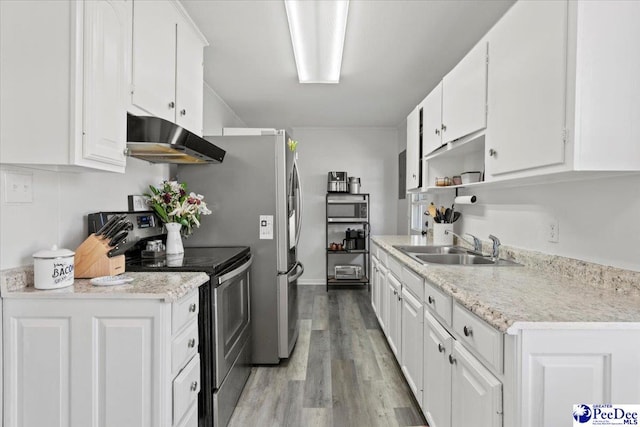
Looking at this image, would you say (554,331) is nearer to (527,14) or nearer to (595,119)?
(595,119)

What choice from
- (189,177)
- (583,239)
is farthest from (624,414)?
(189,177)

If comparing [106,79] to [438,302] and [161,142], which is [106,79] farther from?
[438,302]

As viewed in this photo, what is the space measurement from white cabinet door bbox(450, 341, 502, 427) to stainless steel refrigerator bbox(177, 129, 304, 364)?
5.06 ft

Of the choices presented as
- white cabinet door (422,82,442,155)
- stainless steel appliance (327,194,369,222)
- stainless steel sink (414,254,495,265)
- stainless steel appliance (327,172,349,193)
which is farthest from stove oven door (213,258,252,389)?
stainless steel appliance (327,194,369,222)

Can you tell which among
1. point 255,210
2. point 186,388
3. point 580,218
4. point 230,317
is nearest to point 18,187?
point 186,388

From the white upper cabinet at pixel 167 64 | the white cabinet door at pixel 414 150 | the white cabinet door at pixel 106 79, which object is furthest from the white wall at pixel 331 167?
the white cabinet door at pixel 106 79

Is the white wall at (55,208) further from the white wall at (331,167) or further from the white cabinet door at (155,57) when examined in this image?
the white wall at (331,167)

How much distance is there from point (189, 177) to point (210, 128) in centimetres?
124

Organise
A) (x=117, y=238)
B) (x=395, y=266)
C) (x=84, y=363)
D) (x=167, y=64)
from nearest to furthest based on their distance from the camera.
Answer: (x=84, y=363)
(x=117, y=238)
(x=167, y=64)
(x=395, y=266)

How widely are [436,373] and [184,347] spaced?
1.17 meters

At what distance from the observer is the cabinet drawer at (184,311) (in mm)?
1370

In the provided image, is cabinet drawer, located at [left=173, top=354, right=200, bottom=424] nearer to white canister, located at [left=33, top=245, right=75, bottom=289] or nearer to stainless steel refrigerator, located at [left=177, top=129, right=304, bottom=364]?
white canister, located at [left=33, top=245, right=75, bottom=289]

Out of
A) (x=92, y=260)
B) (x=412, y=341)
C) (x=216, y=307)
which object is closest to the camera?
(x=92, y=260)

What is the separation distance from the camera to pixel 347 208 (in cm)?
550
